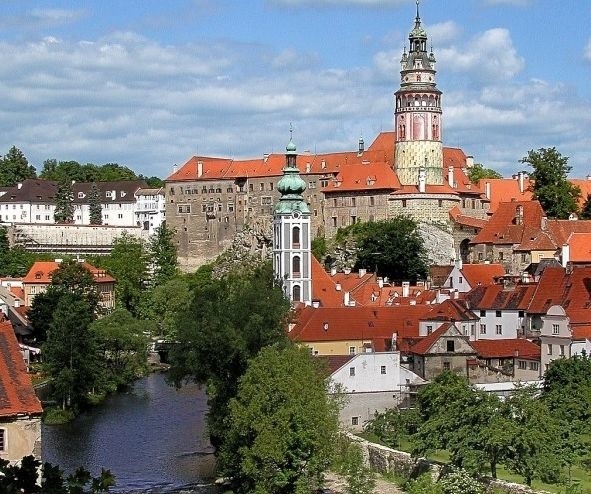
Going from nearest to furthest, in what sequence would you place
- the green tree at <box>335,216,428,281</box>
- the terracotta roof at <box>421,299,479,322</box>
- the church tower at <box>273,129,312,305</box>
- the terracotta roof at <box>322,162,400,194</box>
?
the terracotta roof at <box>421,299,479,322</box>
the church tower at <box>273,129,312,305</box>
the green tree at <box>335,216,428,281</box>
the terracotta roof at <box>322,162,400,194</box>

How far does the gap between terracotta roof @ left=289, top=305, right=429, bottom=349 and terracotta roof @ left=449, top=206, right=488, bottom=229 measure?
25.2 meters

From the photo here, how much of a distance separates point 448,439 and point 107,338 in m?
26.3

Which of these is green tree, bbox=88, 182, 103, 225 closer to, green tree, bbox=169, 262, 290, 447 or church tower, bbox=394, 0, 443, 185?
church tower, bbox=394, 0, 443, 185

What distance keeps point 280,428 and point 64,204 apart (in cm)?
7893

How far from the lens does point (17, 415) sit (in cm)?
1936

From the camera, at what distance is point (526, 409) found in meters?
27.1

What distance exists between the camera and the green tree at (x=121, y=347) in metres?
50.0

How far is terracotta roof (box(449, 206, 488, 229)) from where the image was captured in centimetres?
7038

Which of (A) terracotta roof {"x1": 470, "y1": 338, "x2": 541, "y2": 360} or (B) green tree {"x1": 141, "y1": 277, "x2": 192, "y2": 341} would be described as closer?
(A) terracotta roof {"x1": 470, "y1": 338, "x2": 541, "y2": 360}

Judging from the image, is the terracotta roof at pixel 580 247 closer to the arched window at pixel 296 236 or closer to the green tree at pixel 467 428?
the arched window at pixel 296 236

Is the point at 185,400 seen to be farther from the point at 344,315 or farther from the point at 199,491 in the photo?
the point at 199,491

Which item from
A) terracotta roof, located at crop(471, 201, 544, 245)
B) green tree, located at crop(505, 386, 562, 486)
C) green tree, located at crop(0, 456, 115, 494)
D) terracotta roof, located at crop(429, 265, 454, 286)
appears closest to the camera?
green tree, located at crop(0, 456, 115, 494)

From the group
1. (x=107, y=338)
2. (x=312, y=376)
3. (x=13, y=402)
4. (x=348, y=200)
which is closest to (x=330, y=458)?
(x=312, y=376)

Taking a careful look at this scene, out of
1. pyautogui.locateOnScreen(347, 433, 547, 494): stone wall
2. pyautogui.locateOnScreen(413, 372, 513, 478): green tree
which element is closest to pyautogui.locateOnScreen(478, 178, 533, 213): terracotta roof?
pyautogui.locateOnScreen(347, 433, 547, 494): stone wall
